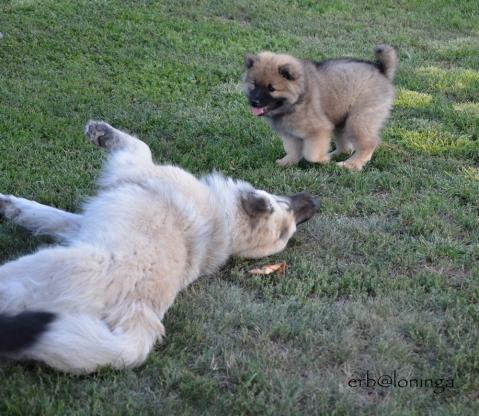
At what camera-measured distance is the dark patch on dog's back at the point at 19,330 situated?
2543 mm

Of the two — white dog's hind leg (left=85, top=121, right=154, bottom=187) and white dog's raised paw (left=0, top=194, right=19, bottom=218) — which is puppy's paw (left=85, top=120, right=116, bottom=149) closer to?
white dog's hind leg (left=85, top=121, right=154, bottom=187)

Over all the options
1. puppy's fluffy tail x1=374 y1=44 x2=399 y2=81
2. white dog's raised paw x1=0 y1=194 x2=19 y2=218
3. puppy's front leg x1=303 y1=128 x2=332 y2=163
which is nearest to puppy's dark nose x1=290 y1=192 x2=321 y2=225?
puppy's front leg x1=303 y1=128 x2=332 y2=163

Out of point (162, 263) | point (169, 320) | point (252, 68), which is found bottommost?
point (169, 320)

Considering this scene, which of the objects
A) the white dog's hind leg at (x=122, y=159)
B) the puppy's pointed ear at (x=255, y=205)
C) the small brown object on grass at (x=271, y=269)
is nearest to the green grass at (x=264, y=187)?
the small brown object on grass at (x=271, y=269)

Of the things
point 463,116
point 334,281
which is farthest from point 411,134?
point 334,281

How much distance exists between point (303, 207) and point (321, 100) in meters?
1.57

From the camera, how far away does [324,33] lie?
10023 millimetres

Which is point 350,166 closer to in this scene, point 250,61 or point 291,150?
point 291,150

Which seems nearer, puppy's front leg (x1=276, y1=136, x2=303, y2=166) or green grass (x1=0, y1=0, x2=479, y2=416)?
green grass (x1=0, y1=0, x2=479, y2=416)

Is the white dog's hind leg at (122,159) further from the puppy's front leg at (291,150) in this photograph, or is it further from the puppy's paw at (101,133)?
the puppy's front leg at (291,150)

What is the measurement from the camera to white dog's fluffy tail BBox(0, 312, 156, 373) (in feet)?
8.43

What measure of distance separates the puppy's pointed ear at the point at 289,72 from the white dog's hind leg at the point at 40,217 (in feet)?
7.29

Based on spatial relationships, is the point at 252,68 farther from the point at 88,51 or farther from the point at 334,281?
the point at 88,51

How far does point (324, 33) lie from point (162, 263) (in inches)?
305
